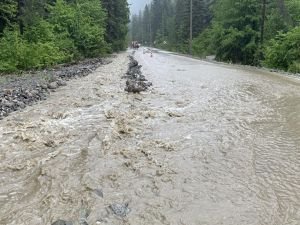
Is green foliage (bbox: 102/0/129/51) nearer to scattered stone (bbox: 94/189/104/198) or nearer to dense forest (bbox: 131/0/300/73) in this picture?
dense forest (bbox: 131/0/300/73)

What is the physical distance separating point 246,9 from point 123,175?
31.8 metres

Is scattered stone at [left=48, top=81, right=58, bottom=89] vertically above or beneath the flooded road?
beneath

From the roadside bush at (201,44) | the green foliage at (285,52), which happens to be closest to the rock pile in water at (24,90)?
the green foliage at (285,52)

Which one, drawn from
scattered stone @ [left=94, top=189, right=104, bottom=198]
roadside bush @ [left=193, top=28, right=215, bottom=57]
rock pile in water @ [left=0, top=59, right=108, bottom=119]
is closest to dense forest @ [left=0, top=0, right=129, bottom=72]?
rock pile in water @ [left=0, top=59, right=108, bottom=119]

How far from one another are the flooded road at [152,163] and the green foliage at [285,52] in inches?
A: 570

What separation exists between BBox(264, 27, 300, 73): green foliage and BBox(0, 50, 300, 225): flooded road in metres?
14.5

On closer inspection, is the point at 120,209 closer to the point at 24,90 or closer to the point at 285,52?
the point at 24,90

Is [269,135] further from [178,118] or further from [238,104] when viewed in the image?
[238,104]

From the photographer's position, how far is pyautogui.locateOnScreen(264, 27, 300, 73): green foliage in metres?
25.7

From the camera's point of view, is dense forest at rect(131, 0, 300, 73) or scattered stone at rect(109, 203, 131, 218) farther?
dense forest at rect(131, 0, 300, 73)

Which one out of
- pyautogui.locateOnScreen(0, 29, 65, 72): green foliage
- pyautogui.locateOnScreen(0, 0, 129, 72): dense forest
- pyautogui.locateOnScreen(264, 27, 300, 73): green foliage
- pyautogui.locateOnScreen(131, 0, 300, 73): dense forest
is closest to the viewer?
pyautogui.locateOnScreen(0, 29, 65, 72): green foliage

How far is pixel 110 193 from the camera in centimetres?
562

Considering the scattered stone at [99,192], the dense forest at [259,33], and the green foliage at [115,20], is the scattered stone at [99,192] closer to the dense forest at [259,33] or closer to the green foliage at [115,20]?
the dense forest at [259,33]

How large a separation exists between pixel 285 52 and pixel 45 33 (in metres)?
16.7
